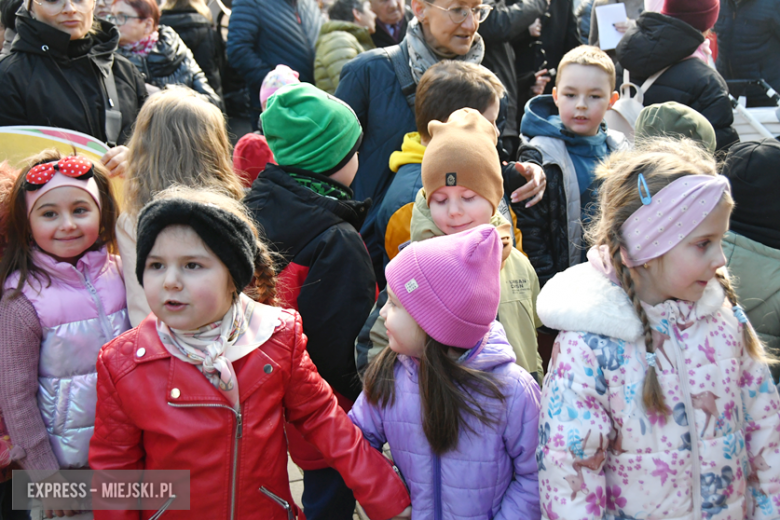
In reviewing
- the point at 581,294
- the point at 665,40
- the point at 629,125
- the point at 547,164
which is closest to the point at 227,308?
the point at 581,294

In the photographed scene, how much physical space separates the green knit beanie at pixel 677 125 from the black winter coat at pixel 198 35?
351cm

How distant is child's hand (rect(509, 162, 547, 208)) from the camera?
295 centimetres

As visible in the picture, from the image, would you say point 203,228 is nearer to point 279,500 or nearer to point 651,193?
point 279,500

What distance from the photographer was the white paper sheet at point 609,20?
4.93 m

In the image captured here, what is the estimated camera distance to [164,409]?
1841 millimetres

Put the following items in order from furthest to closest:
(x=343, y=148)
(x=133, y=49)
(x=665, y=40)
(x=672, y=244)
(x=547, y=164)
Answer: (x=133, y=49)
(x=665, y=40)
(x=547, y=164)
(x=343, y=148)
(x=672, y=244)

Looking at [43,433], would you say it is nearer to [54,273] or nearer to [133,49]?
[54,273]

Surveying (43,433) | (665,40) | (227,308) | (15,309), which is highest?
(665,40)

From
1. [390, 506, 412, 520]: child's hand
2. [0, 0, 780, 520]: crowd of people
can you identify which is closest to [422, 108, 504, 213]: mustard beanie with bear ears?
[0, 0, 780, 520]: crowd of people

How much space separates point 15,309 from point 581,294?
1891 mm

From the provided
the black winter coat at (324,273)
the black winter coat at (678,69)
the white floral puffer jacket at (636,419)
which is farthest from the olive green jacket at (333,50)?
the white floral puffer jacket at (636,419)

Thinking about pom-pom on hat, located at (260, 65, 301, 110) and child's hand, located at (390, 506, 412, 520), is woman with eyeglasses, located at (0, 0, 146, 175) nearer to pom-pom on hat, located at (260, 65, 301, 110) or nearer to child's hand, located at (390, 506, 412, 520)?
pom-pom on hat, located at (260, 65, 301, 110)

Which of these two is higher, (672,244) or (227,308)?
(672,244)

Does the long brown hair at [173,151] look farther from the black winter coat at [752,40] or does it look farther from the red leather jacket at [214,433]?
the black winter coat at [752,40]
